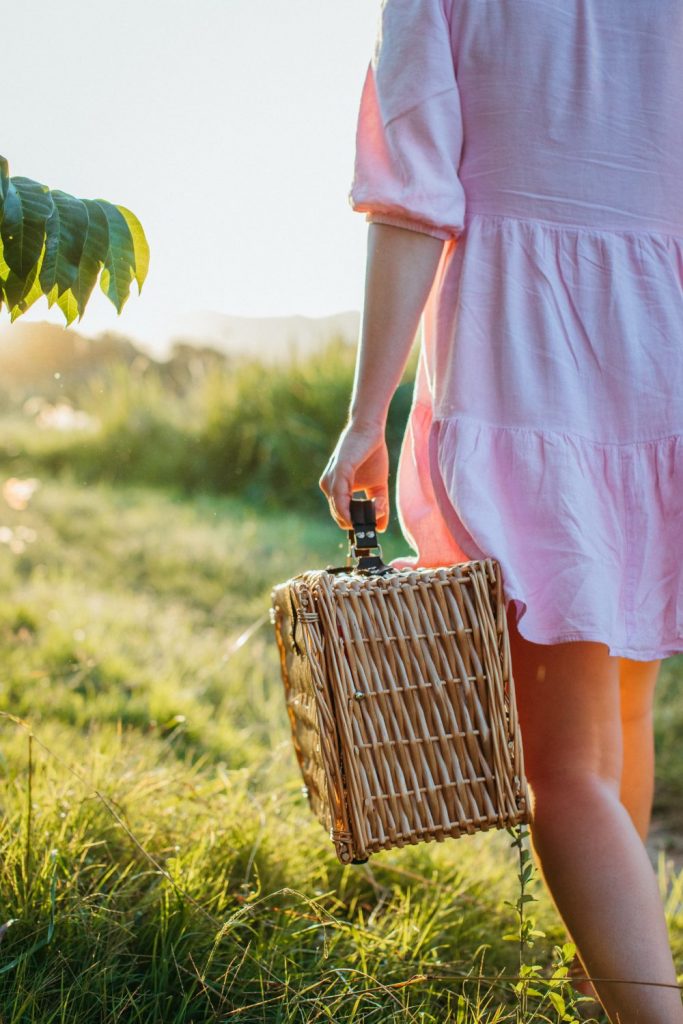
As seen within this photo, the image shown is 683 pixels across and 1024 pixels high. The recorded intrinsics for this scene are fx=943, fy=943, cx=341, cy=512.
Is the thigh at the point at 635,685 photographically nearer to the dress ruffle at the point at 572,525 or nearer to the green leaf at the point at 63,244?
the dress ruffle at the point at 572,525

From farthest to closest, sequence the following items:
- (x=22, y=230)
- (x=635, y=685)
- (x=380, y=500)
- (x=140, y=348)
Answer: (x=140, y=348)
(x=635, y=685)
(x=380, y=500)
(x=22, y=230)

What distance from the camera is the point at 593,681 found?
1076 mm

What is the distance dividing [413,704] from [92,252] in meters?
0.60

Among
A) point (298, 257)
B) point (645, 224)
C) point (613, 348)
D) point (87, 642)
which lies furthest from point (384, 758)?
point (298, 257)

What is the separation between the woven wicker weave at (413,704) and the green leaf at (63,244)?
42cm

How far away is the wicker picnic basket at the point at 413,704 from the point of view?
981 mm

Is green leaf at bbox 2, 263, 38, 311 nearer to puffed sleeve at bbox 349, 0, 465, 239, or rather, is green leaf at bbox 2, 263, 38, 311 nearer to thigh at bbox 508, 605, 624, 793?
puffed sleeve at bbox 349, 0, 465, 239

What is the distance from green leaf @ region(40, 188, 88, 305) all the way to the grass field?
2.00 ft

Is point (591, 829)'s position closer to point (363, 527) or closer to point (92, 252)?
point (363, 527)

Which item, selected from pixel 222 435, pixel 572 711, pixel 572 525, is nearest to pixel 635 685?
pixel 572 711

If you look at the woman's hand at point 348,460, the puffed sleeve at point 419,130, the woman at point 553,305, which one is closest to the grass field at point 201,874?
the woman at point 553,305

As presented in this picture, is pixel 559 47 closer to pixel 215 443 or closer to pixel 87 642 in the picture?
pixel 87 642

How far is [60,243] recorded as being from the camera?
39.7 inches

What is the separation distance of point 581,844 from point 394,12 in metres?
0.97
